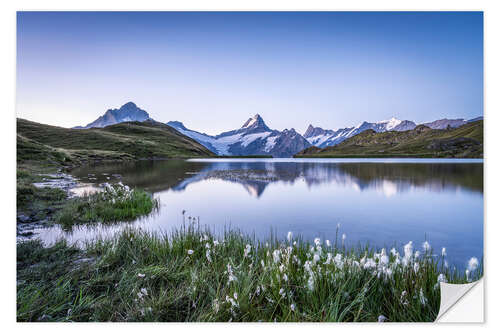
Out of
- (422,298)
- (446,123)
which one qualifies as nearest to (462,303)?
(422,298)

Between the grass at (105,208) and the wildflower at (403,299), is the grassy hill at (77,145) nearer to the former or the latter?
the grass at (105,208)

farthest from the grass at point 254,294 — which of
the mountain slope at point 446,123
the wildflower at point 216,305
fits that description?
the mountain slope at point 446,123

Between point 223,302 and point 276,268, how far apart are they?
0.93 m

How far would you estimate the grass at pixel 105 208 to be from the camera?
27.4ft

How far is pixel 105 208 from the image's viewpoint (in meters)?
9.34

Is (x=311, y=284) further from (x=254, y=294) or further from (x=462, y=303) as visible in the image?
(x=462, y=303)

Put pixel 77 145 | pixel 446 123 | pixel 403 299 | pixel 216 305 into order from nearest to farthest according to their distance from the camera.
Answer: pixel 216 305 → pixel 403 299 → pixel 446 123 → pixel 77 145

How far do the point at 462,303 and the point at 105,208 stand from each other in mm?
10666

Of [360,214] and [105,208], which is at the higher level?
[105,208]

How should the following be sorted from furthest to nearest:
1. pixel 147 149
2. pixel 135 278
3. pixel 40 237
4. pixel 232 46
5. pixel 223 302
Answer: pixel 147 149 → pixel 232 46 → pixel 40 237 → pixel 135 278 → pixel 223 302
